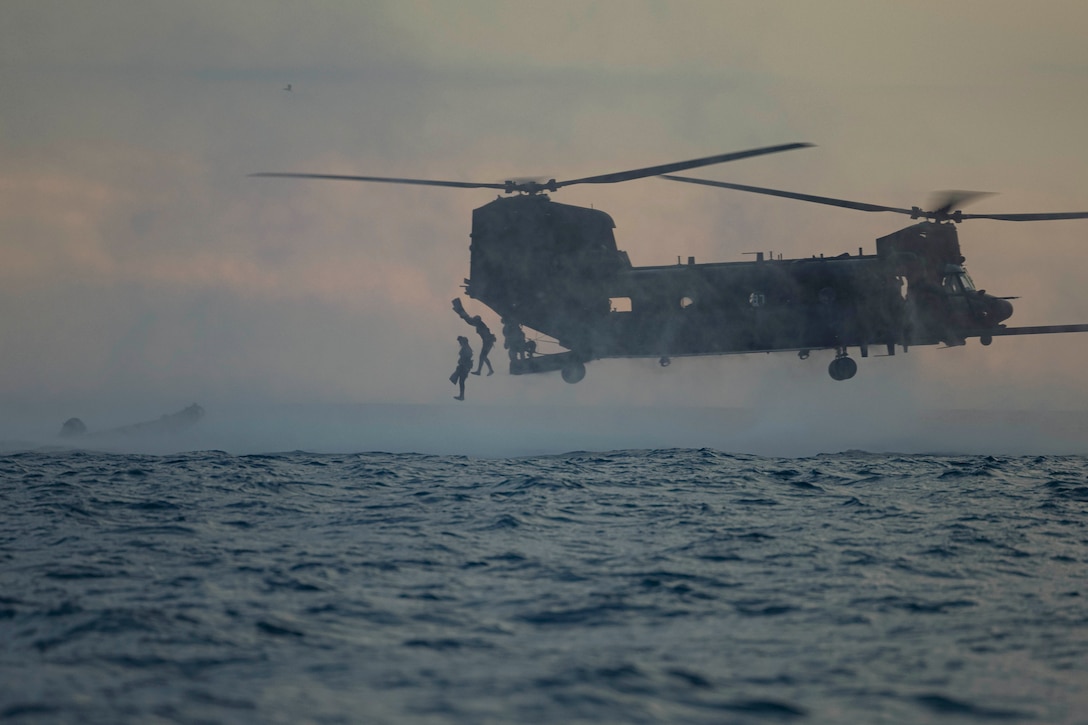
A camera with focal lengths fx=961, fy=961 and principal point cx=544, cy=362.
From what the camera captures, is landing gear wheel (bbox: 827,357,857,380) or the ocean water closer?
the ocean water

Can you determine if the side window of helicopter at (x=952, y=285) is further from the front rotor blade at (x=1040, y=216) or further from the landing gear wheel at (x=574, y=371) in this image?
the landing gear wheel at (x=574, y=371)

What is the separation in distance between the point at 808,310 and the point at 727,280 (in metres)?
2.51

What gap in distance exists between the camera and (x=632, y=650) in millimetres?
9656

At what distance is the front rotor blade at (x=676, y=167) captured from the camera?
2175 cm

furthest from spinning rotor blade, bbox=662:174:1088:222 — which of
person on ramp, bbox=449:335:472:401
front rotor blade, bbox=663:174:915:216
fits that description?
person on ramp, bbox=449:335:472:401

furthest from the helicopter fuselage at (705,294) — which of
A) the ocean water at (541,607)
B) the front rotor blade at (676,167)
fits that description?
the ocean water at (541,607)

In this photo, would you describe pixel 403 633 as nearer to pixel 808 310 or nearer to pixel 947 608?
pixel 947 608

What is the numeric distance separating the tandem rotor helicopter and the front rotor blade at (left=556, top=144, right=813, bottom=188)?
181 millimetres

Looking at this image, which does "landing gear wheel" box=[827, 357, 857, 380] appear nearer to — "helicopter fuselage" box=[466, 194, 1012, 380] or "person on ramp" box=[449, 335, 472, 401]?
"helicopter fuselage" box=[466, 194, 1012, 380]

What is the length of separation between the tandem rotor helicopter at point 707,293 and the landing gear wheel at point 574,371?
1.4 inches

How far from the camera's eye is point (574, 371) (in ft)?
97.2

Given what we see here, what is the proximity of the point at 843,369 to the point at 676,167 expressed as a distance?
883cm

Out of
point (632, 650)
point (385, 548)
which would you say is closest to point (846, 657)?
point (632, 650)

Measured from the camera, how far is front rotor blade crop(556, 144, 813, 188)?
21750 mm
